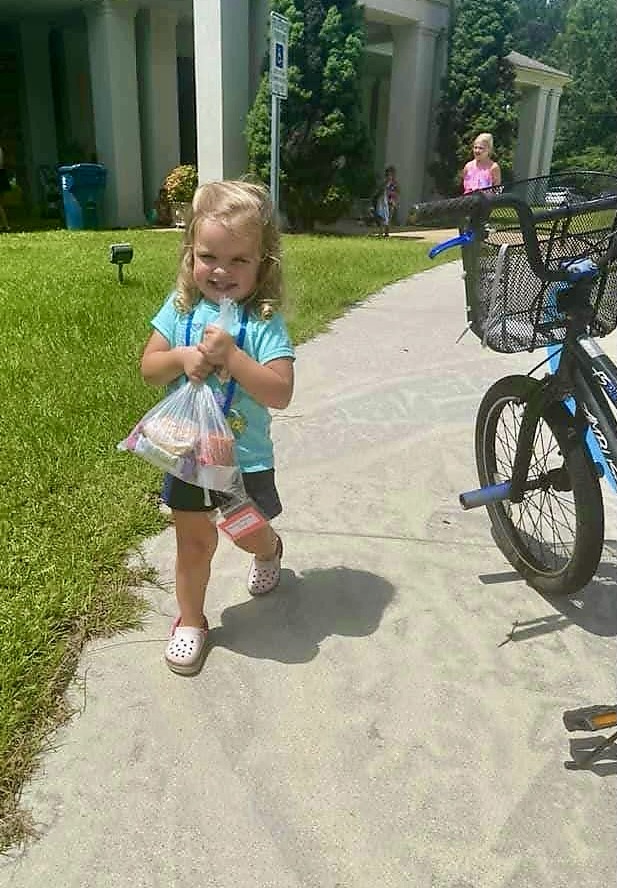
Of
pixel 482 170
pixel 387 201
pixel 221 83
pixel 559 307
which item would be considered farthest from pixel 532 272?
pixel 387 201

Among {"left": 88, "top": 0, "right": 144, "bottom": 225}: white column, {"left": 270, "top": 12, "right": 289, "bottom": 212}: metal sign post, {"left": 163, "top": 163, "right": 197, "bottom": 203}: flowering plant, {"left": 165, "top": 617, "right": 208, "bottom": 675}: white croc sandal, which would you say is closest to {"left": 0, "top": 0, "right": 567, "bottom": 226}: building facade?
{"left": 88, "top": 0, "right": 144, "bottom": 225}: white column

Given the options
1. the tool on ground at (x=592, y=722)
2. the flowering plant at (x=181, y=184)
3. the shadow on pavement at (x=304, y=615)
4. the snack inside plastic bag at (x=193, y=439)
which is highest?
the snack inside plastic bag at (x=193, y=439)

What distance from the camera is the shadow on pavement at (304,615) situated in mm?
2295

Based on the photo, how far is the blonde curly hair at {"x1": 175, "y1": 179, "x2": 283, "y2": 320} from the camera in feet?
6.11

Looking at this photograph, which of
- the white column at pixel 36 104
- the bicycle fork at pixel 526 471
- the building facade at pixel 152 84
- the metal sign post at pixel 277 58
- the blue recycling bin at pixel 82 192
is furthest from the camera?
the white column at pixel 36 104


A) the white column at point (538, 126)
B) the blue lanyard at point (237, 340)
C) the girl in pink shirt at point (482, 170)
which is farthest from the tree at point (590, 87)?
the blue lanyard at point (237, 340)

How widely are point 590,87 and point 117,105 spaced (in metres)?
40.6

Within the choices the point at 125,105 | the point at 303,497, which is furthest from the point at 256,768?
the point at 125,105

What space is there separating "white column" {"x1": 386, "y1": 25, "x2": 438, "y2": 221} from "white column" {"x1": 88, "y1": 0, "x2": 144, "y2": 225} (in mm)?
5305

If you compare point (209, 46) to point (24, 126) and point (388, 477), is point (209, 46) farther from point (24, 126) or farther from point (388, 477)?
point (388, 477)

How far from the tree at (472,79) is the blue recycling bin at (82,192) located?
736cm

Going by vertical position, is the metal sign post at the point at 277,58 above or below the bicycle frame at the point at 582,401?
above

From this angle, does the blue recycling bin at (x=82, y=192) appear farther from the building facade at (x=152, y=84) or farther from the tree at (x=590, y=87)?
the tree at (x=590, y=87)

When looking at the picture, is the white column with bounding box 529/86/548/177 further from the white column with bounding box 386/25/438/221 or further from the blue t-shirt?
the blue t-shirt
